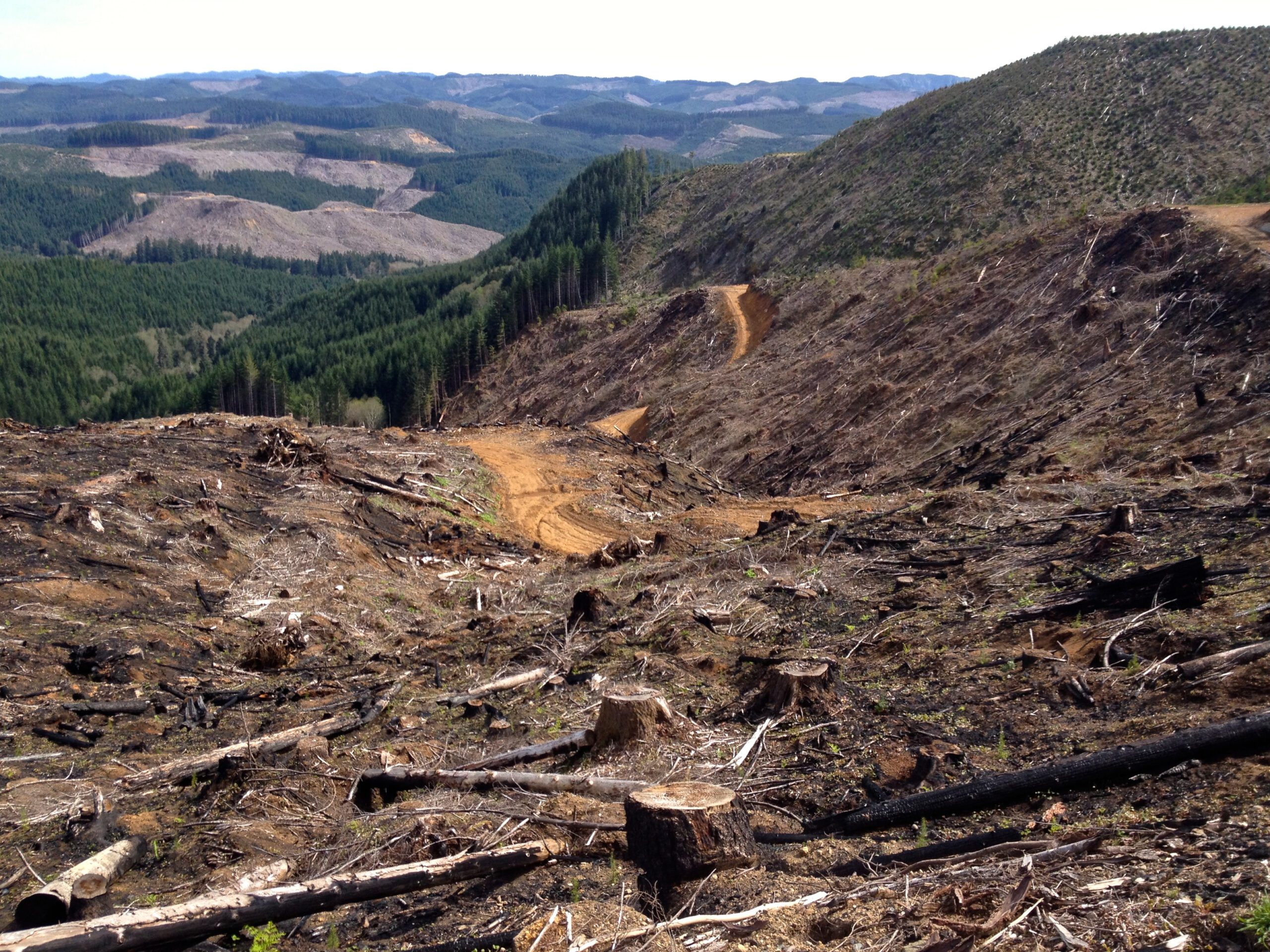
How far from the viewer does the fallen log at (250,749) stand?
7.45 metres

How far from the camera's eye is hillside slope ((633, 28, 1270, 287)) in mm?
41125

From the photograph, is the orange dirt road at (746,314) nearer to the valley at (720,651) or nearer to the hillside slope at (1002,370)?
the hillside slope at (1002,370)

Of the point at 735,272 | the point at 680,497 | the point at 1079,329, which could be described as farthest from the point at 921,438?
the point at 735,272

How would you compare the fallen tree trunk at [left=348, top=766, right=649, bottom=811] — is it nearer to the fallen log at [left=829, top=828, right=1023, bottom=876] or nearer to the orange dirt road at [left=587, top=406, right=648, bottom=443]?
the fallen log at [left=829, top=828, right=1023, bottom=876]

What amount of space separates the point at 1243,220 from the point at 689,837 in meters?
27.0

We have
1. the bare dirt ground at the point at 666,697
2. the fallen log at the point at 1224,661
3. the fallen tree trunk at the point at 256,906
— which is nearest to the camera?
the fallen tree trunk at the point at 256,906

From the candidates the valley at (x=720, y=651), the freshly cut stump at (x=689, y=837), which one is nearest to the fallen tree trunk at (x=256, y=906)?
the valley at (x=720, y=651)

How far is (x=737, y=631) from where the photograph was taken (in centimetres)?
1030

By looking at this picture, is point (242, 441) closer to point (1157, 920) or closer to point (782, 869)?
point (782, 869)

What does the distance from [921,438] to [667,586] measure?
14007mm

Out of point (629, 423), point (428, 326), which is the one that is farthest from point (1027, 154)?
point (428, 326)

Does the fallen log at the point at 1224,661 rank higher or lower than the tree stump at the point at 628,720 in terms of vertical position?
higher

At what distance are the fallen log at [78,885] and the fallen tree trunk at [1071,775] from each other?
14.3 feet

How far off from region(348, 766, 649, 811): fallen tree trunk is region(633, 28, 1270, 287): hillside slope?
3985cm
